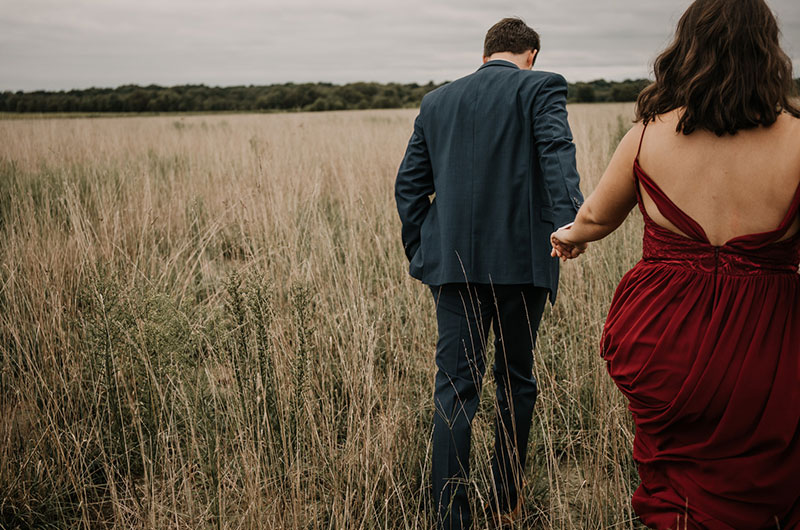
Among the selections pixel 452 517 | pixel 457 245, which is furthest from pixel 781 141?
pixel 452 517

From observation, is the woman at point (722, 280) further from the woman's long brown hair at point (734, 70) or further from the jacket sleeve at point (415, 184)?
the jacket sleeve at point (415, 184)

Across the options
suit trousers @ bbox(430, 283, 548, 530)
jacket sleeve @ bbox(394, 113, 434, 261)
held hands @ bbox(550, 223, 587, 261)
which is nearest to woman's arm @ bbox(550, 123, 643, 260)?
held hands @ bbox(550, 223, 587, 261)

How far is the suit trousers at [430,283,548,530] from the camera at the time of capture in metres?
2.14

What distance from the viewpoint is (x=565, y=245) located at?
1900 mm

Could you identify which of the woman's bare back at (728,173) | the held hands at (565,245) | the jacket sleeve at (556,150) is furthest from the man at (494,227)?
the woman's bare back at (728,173)

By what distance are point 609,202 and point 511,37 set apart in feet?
3.01

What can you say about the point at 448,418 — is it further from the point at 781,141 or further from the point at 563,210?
the point at 781,141

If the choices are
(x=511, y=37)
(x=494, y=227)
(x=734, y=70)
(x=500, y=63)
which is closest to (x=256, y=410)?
(x=494, y=227)

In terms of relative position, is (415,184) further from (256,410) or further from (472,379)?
(256,410)

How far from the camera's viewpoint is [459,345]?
86.4 inches

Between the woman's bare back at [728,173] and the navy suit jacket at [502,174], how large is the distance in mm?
A: 491

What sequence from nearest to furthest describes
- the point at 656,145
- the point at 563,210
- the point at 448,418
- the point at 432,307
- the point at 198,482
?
the point at 656,145 → the point at 563,210 → the point at 448,418 → the point at 198,482 → the point at 432,307

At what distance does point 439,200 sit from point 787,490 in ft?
4.82

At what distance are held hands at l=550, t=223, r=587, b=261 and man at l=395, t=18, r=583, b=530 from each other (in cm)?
11
